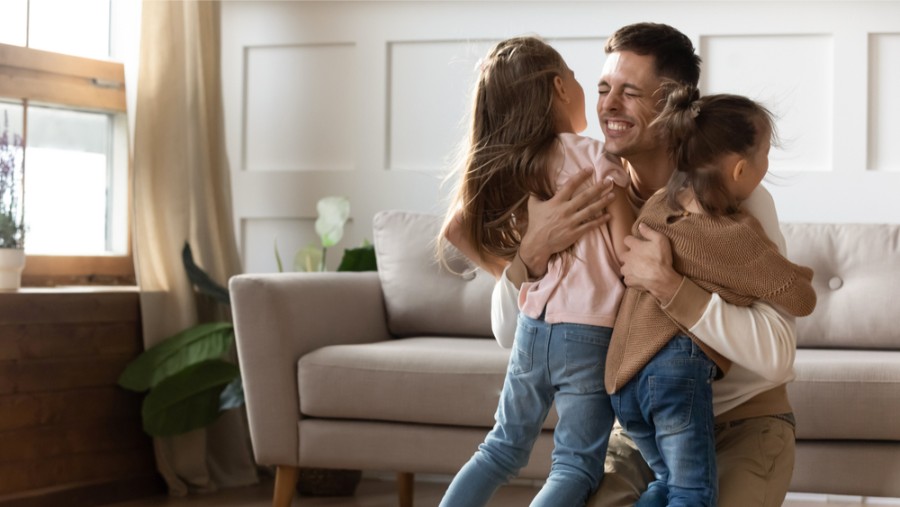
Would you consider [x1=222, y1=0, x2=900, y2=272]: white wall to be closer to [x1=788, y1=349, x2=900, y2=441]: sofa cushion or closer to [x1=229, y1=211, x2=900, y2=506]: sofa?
[x1=229, y1=211, x2=900, y2=506]: sofa

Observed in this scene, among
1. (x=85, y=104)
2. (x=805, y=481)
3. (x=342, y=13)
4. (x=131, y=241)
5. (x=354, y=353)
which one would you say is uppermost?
(x=342, y=13)

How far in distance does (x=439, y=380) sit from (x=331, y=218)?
1011 millimetres

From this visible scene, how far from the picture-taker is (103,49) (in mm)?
3666

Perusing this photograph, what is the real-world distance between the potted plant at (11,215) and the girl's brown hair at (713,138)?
2.05 m

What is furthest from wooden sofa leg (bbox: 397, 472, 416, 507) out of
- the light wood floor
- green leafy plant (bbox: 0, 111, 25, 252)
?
green leafy plant (bbox: 0, 111, 25, 252)

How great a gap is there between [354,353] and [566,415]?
1119mm

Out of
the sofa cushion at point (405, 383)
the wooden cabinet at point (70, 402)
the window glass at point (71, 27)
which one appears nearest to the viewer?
the sofa cushion at point (405, 383)

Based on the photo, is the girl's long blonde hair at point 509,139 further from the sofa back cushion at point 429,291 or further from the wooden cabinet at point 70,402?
the wooden cabinet at point 70,402

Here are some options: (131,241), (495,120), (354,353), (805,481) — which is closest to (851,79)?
(805,481)

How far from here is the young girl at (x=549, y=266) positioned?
5.44ft

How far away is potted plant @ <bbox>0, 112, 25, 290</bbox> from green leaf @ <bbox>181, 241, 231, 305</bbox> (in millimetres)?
460

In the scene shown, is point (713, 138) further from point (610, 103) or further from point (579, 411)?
point (579, 411)

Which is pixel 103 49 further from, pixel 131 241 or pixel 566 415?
pixel 566 415

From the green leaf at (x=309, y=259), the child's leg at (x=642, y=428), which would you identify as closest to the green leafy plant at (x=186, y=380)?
the green leaf at (x=309, y=259)
